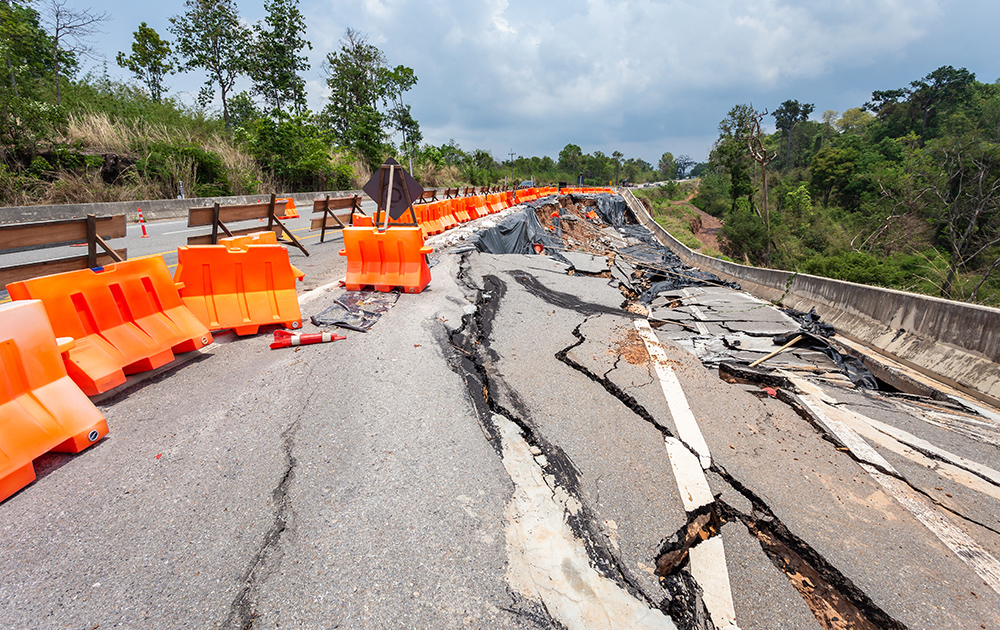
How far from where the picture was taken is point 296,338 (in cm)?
438

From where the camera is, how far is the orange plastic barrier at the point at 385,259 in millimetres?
6344

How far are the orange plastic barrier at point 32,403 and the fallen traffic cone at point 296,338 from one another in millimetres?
1607

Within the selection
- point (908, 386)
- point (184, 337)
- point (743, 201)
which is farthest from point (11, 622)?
point (743, 201)

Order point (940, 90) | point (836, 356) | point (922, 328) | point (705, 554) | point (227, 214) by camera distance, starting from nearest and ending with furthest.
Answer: point (705, 554)
point (922, 328)
point (836, 356)
point (227, 214)
point (940, 90)

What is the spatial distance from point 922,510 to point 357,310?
543cm

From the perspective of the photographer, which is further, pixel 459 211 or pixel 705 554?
pixel 459 211

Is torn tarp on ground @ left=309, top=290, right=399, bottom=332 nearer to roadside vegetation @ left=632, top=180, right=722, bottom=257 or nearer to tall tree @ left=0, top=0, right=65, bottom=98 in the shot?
tall tree @ left=0, top=0, right=65, bottom=98

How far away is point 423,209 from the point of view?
11.9 metres

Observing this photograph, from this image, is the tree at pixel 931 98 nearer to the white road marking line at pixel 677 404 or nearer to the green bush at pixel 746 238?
the green bush at pixel 746 238

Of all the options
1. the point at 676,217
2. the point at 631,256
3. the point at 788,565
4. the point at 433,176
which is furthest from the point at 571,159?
the point at 788,565

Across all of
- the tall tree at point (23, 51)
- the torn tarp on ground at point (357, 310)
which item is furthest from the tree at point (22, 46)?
the torn tarp on ground at point (357, 310)

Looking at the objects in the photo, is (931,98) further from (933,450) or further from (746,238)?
(933,450)

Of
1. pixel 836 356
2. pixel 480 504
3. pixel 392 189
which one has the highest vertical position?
pixel 392 189

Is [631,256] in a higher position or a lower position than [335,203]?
lower
